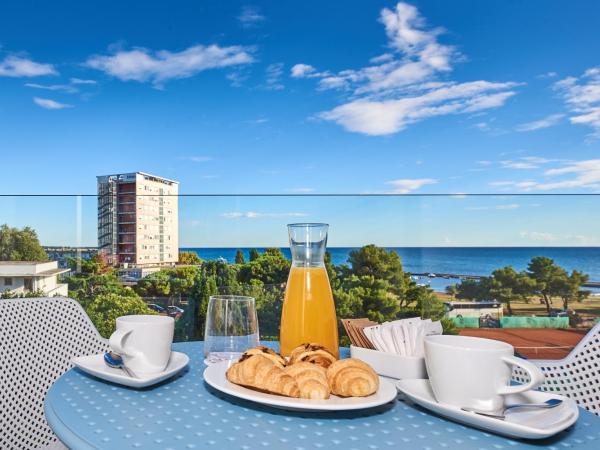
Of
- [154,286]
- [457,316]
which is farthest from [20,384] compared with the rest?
[457,316]

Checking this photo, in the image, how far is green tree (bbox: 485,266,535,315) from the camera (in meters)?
2.92

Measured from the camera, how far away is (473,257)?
3.36 m

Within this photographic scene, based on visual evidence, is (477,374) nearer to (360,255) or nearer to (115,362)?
(115,362)

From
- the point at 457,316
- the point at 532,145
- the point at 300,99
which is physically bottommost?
the point at 457,316

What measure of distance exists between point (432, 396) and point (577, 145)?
83.5ft

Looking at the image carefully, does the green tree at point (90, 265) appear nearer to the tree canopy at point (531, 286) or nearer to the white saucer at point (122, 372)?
the tree canopy at point (531, 286)

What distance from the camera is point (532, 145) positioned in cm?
2233

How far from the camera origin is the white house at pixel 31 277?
3.06 m

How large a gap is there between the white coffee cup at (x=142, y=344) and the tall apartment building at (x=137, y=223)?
245 cm

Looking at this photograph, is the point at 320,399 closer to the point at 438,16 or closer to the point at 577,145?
the point at 438,16

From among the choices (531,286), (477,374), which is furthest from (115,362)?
(531,286)

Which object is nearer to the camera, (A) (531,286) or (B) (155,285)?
(A) (531,286)

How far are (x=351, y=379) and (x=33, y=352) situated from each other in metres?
0.95

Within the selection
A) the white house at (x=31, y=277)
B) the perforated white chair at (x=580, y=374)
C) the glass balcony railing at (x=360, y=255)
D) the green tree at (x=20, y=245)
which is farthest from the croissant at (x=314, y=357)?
the green tree at (x=20, y=245)
